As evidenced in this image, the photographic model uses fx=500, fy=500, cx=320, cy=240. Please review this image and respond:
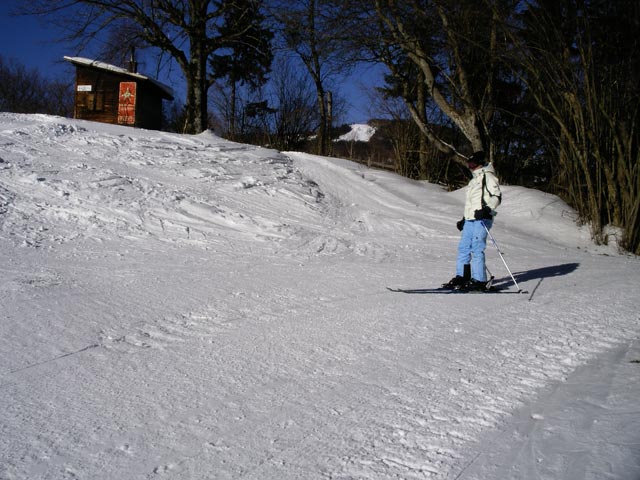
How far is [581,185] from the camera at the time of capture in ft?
37.3

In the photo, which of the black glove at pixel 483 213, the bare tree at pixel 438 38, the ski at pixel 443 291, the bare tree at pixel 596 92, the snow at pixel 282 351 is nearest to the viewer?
the snow at pixel 282 351

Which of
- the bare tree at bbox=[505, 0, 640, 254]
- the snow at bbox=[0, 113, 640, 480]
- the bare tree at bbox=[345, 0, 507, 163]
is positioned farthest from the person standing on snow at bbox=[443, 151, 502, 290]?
the bare tree at bbox=[345, 0, 507, 163]

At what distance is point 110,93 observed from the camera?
91.9 feet

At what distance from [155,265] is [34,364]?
3245 millimetres

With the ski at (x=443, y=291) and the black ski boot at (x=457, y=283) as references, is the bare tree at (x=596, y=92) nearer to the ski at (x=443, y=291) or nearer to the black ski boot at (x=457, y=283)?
the ski at (x=443, y=291)

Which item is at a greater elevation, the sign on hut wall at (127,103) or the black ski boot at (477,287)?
the sign on hut wall at (127,103)

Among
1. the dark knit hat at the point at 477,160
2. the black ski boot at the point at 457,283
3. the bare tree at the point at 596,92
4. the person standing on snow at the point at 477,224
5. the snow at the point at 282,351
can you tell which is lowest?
the snow at the point at 282,351

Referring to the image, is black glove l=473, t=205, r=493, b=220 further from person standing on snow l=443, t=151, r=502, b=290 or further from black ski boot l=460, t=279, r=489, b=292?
black ski boot l=460, t=279, r=489, b=292

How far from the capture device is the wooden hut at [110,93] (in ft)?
90.8

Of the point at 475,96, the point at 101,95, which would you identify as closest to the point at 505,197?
the point at 475,96

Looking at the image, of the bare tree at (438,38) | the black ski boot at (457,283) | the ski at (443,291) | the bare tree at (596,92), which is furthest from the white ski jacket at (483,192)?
the bare tree at (438,38)

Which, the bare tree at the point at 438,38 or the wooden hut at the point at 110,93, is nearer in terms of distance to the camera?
the bare tree at the point at 438,38

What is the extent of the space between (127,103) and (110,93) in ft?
4.13

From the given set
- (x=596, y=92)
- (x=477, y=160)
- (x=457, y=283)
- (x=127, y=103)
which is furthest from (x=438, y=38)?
(x=127, y=103)
